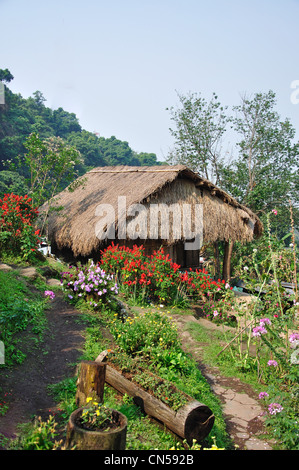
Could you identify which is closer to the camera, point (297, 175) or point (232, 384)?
point (232, 384)

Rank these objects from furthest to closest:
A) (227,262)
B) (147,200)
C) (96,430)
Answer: (227,262)
(147,200)
(96,430)

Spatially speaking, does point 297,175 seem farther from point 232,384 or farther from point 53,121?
point 53,121

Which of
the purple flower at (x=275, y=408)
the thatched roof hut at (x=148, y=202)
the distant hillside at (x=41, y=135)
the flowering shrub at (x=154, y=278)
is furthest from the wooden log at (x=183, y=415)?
the distant hillside at (x=41, y=135)

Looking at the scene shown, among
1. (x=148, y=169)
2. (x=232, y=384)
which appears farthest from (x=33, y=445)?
(x=148, y=169)

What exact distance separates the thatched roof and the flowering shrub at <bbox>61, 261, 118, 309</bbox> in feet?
9.54

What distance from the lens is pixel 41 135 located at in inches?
1159

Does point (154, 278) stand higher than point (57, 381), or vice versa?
point (154, 278)

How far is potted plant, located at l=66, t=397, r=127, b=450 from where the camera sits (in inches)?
103

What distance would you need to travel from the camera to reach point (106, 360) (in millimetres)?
4332

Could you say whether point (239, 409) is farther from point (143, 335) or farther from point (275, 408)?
point (143, 335)

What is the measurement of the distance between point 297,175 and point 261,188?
2197 millimetres

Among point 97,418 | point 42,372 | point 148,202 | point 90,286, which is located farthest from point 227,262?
point 97,418

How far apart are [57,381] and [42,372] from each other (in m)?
0.24

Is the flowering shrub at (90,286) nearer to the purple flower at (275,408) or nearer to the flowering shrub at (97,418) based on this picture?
the purple flower at (275,408)
